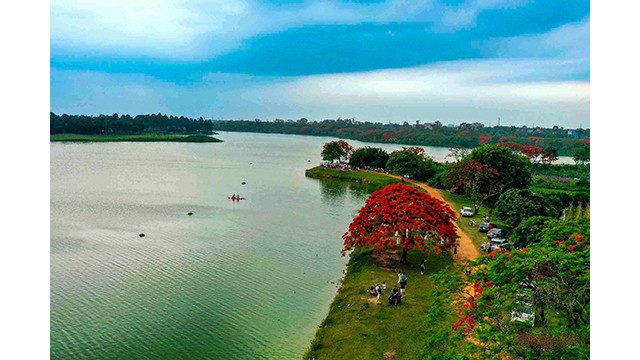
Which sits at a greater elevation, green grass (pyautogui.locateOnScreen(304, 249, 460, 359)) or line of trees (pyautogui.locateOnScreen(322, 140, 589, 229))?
line of trees (pyautogui.locateOnScreen(322, 140, 589, 229))

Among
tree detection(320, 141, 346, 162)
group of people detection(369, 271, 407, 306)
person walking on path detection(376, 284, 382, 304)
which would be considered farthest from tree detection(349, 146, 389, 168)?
person walking on path detection(376, 284, 382, 304)

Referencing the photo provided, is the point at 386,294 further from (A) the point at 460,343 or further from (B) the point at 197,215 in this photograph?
(B) the point at 197,215

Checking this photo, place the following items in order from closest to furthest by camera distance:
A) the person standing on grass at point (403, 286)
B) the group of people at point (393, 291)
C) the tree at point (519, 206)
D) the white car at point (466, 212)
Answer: the group of people at point (393, 291) < the person standing on grass at point (403, 286) < the tree at point (519, 206) < the white car at point (466, 212)

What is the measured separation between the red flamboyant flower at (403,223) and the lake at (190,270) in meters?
2.41

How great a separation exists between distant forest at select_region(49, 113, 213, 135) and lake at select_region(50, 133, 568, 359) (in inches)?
3343

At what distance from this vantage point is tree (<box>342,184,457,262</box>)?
19.9m

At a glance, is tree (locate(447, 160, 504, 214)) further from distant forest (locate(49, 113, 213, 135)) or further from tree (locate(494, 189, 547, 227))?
distant forest (locate(49, 113, 213, 135))

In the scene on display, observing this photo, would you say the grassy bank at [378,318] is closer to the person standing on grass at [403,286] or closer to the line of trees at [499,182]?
the person standing on grass at [403,286]

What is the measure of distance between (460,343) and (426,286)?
17.6 ft

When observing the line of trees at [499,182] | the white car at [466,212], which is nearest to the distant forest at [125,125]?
the line of trees at [499,182]

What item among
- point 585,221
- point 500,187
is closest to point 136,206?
point 500,187

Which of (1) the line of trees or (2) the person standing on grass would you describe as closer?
(2) the person standing on grass

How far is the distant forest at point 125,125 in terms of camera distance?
387 ft

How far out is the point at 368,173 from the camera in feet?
188
